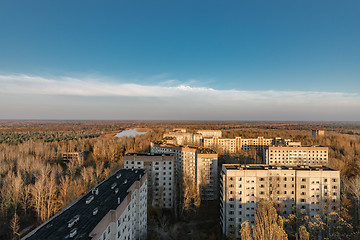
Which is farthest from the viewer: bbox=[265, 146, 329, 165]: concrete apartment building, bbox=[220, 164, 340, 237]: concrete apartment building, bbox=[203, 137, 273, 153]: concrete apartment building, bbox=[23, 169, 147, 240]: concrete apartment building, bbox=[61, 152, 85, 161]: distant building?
bbox=[203, 137, 273, 153]: concrete apartment building

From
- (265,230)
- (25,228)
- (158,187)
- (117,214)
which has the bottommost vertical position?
(25,228)

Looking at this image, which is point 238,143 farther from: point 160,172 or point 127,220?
point 127,220

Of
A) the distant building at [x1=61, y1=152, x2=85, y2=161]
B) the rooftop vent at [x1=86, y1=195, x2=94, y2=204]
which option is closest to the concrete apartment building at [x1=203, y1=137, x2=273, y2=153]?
the distant building at [x1=61, y1=152, x2=85, y2=161]

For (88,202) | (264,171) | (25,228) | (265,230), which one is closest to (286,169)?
(264,171)

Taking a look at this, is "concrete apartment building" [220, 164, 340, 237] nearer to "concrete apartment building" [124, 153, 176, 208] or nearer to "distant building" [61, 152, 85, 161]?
"concrete apartment building" [124, 153, 176, 208]

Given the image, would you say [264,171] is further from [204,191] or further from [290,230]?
[204,191]

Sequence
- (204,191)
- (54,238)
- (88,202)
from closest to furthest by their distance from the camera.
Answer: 1. (54,238)
2. (88,202)
3. (204,191)

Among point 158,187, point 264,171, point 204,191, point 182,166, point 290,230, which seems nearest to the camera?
point 290,230
